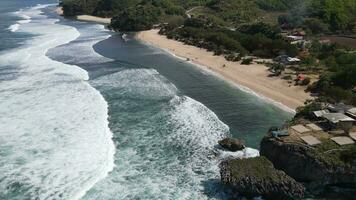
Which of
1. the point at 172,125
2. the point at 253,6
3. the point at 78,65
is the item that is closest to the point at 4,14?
the point at 253,6

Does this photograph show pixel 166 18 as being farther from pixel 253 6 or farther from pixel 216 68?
pixel 216 68

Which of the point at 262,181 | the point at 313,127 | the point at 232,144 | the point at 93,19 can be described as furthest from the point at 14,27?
the point at 262,181

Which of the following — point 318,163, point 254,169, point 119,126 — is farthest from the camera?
point 119,126

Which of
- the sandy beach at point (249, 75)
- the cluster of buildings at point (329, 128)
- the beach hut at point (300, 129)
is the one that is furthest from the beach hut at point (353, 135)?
the sandy beach at point (249, 75)

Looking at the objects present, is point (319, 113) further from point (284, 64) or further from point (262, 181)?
point (284, 64)

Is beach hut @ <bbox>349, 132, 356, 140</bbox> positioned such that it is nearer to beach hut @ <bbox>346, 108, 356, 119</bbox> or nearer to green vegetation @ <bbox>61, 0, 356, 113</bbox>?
beach hut @ <bbox>346, 108, 356, 119</bbox>

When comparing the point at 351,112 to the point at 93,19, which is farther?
the point at 93,19
